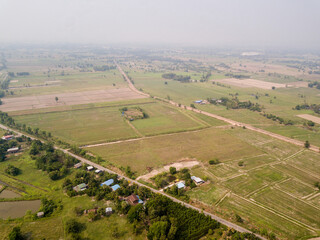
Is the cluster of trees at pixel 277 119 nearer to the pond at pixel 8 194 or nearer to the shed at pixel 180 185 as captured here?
the shed at pixel 180 185

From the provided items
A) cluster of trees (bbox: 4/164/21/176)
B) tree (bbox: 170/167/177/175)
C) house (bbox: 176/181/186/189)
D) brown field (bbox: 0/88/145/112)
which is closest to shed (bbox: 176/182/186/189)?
house (bbox: 176/181/186/189)

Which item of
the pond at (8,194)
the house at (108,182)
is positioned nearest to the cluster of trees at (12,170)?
the pond at (8,194)

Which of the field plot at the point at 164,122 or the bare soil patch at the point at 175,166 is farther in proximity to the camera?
the field plot at the point at 164,122

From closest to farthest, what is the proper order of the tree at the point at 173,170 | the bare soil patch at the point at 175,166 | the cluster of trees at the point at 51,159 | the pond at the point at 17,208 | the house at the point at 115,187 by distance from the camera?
the pond at the point at 17,208 < the house at the point at 115,187 < the bare soil patch at the point at 175,166 < the cluster of trees at the point at 51,159 < the tree at the point at 173,170

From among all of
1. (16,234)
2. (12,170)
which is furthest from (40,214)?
(12,170)

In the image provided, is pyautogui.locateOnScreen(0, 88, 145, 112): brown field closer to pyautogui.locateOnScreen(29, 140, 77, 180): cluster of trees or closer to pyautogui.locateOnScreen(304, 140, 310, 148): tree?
pyautogui.locateOnScreen(29, 140, 77, 180): cluster of trees

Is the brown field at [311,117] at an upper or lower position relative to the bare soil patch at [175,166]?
upper
